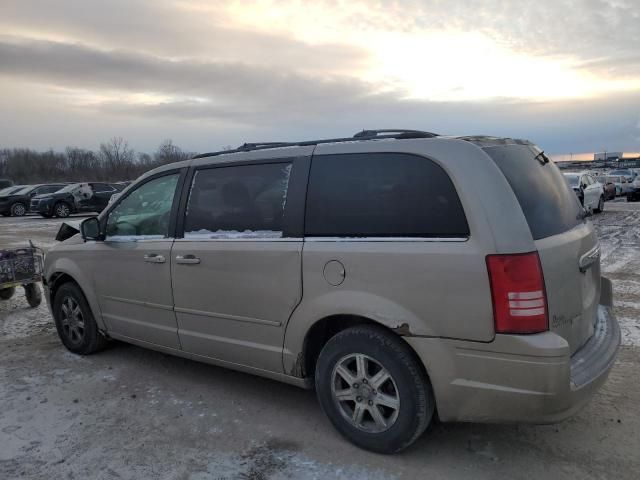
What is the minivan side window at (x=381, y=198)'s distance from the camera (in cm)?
289

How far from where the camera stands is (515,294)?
8.68 ft

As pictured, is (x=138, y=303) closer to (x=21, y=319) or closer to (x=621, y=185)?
(x=21, y=319)

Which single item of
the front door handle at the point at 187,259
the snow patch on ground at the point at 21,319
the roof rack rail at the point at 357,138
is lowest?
the snow patch on ground at the point at 21,319

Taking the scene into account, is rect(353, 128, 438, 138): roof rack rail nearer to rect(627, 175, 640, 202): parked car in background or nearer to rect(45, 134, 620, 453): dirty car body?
rect(45, 134, 620, 453): dirty car body

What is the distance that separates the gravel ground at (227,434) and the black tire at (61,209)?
71.0ft

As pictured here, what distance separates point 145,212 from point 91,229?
22.7 inches

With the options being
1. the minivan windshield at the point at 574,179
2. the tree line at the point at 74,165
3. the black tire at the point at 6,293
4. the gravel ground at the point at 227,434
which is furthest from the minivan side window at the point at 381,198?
the tree line at the point at 74,165

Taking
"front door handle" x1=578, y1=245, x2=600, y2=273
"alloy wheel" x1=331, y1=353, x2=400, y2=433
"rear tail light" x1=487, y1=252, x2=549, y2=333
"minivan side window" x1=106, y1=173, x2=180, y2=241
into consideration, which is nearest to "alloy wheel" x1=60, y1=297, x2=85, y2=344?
"minivan side window" x1=106, y1=173, x2=180, y2=241

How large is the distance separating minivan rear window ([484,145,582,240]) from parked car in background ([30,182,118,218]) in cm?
2428

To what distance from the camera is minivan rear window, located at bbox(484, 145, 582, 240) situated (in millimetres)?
2896

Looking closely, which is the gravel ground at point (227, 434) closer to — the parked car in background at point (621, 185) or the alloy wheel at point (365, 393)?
the alloy wheel at point (365, 393)

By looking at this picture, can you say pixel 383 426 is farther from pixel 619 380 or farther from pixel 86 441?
pixel 619 380

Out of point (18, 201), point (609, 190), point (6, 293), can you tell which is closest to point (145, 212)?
point (6, 293)

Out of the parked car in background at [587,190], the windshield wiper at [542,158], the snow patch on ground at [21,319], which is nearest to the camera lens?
the windshield wiper at [542,158]
